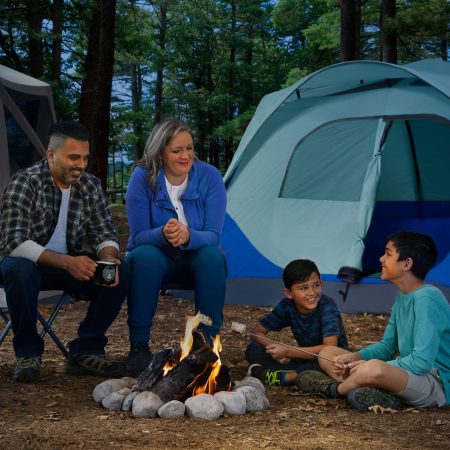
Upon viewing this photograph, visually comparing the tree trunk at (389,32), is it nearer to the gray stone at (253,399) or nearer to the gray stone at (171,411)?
the gray stone at (253,399)

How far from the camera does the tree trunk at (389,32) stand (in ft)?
45.2

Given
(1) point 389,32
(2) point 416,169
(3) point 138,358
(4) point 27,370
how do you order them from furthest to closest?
(1) point 389,32, (2) point 416,169, (3) point 138,358, (4) point 27,370

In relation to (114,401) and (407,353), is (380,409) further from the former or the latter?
(114,401)

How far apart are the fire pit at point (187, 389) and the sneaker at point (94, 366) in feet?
1.33

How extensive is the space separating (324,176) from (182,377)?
353 centimetres

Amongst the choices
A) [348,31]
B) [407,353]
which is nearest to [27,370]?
[407,353]

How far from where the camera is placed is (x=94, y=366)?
4.10 m

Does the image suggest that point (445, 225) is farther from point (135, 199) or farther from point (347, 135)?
point (135, 199)

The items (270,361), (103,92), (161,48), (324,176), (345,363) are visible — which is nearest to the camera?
(345,363)

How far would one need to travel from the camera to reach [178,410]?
3309mm

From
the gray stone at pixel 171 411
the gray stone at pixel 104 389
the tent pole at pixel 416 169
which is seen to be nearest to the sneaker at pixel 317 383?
the gray stone at pixel 171 411

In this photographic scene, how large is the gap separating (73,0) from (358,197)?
8323 mm

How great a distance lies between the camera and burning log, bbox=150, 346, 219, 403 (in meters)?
3.41

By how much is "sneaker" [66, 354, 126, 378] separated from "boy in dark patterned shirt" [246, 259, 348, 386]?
0.68 meters
